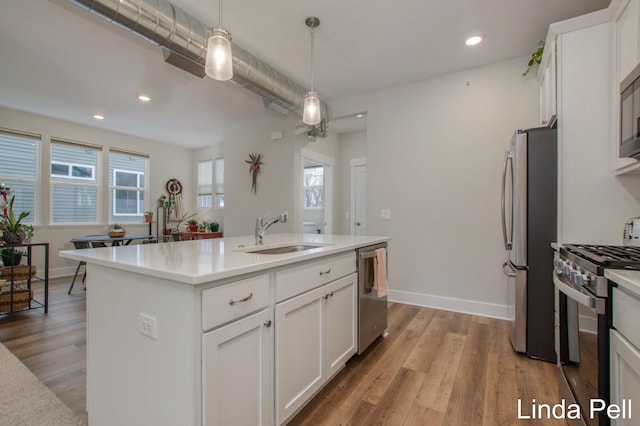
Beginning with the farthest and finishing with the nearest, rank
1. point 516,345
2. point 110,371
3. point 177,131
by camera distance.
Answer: point 177,131 → point 516,345 → point 110,371

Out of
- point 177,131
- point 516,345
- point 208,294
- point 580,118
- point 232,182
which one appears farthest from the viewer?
point 177,131

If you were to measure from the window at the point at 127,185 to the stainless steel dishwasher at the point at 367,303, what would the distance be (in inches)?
225

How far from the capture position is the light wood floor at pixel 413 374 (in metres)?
1.64

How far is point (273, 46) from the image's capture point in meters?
2.84

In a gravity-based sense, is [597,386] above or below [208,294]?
below

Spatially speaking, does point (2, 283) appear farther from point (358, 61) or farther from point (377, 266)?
point (358, 61)

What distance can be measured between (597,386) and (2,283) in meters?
4.80

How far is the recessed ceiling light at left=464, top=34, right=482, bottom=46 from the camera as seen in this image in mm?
2658

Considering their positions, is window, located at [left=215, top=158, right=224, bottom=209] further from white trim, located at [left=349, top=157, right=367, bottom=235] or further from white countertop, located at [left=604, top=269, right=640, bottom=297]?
white countertop, located at [left=604, top=269, right=640, bottom=297]

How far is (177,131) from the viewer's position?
567cm

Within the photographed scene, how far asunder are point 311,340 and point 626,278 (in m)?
1.40

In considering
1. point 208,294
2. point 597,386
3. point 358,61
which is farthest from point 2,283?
point 597,386

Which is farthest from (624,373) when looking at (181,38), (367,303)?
(181,38)

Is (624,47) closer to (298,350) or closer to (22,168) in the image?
(298,350)
